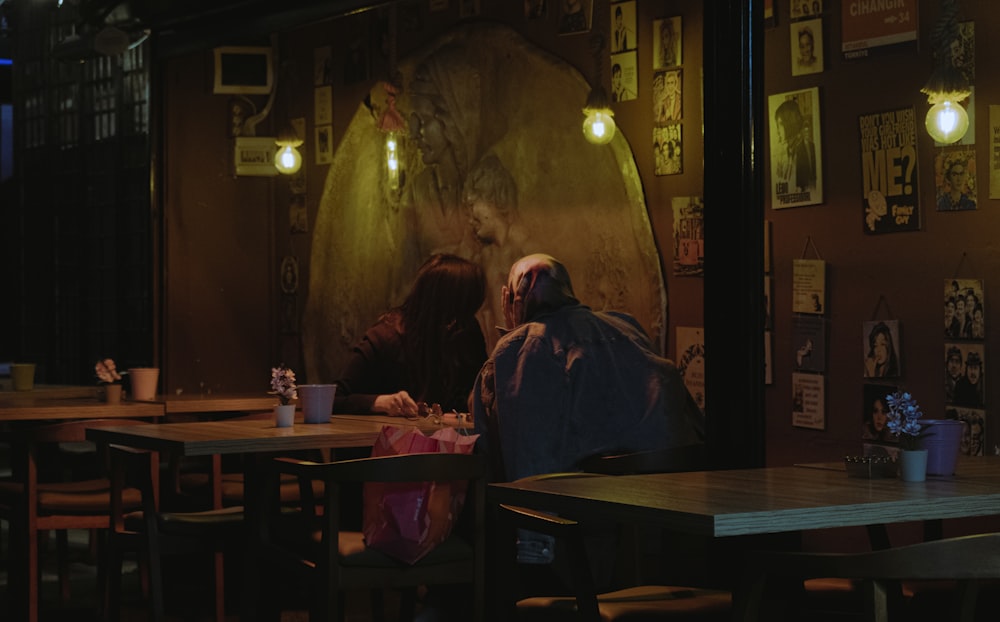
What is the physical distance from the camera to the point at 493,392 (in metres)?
5.03

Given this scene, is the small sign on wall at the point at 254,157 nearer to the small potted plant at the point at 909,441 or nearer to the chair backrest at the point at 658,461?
the chair backrest at the point at 658,461

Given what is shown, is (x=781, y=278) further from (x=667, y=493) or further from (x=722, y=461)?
(x=667, y=493)

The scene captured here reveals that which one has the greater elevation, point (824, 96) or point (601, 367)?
point (824, 96)

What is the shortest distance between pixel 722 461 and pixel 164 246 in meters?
5.21

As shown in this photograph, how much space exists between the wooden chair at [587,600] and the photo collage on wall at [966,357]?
1.63 m

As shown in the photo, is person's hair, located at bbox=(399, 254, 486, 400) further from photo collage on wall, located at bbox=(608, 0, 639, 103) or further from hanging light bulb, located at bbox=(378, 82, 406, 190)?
photo collage on wall, located at bbox=(608, 0, 639, 103)

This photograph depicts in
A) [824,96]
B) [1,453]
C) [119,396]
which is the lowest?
[1,453]

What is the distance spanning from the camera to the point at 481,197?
6996 mm

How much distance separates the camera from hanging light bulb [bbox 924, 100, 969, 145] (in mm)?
4840

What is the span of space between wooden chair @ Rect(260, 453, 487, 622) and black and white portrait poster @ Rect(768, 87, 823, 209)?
6.91 ft

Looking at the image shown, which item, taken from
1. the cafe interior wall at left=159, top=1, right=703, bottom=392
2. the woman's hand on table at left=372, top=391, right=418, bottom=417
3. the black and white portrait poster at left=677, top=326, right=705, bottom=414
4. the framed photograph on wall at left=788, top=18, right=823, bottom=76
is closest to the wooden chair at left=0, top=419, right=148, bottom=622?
the woman's hand on table at left=372, top=391, right=418, bottom=417

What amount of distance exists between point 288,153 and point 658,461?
423cm

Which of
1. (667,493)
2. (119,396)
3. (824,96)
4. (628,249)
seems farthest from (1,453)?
(667,493)

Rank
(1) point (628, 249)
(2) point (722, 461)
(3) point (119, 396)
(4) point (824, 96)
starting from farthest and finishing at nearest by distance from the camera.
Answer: (3) point (119, 396) → (1) point (628, 249) → (4) point (824, 96) → (2) point (722, 461)
